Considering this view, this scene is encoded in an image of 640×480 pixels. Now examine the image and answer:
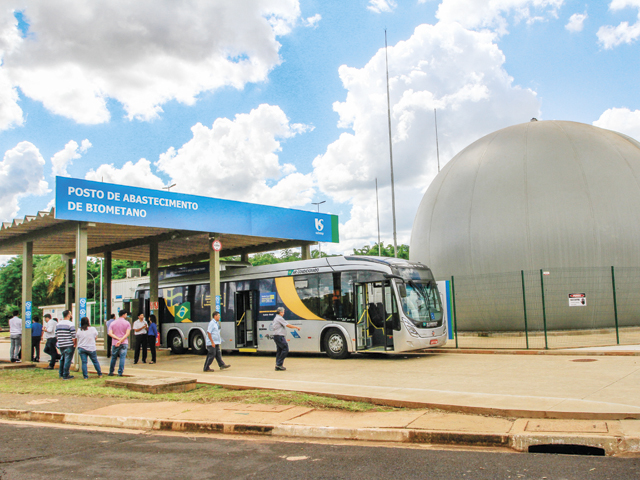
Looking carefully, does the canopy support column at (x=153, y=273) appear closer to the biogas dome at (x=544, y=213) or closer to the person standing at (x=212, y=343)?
the person standing at (x=212, y=343)

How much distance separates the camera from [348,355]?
16250 mm

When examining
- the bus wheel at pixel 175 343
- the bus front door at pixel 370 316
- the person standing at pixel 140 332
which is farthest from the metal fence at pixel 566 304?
the bus wheel at pixel 175 343

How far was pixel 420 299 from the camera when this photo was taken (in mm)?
15930

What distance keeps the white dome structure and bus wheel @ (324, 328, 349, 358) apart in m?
7.31

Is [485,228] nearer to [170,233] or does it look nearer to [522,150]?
[522,150]

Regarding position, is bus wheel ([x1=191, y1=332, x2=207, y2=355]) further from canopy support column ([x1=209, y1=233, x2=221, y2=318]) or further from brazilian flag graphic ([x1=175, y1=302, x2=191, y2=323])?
canopy support column ([x1=209, y1=233, x2=221, y2=318])

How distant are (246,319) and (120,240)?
590cm

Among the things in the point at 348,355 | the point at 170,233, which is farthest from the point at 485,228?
the point at 170,233

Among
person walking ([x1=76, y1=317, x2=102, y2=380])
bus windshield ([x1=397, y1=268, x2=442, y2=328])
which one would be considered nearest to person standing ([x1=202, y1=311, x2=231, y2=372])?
person walking ([x1=76, y1=317, x2=102, y2=380])

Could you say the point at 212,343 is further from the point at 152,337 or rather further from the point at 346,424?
the point at 346,424

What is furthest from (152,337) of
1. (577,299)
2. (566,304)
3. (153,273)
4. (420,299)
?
(566,304)

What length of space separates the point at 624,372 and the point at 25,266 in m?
17.8

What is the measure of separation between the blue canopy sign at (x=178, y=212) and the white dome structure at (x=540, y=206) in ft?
18.4

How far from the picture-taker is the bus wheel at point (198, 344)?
2053 centimetres
